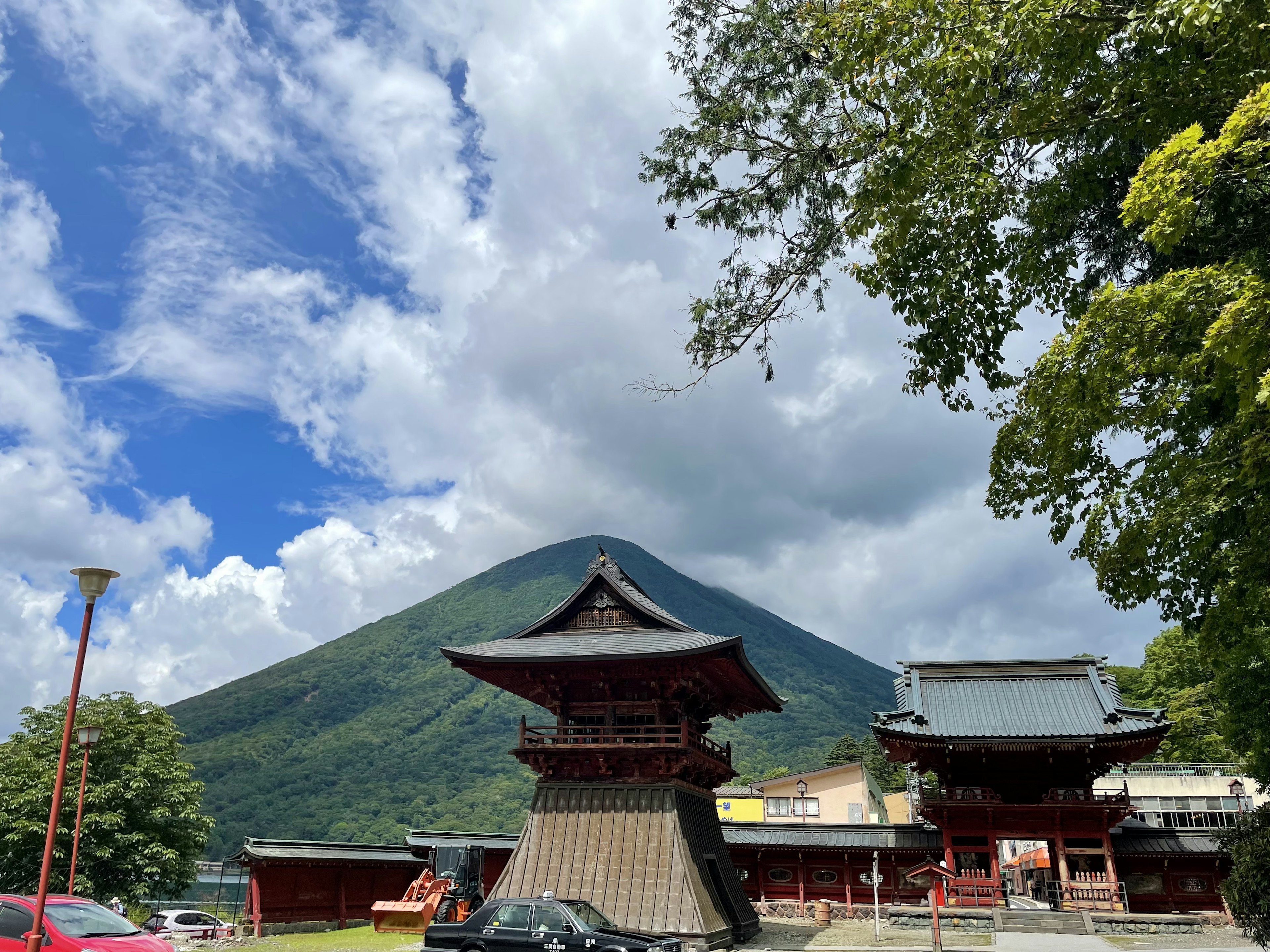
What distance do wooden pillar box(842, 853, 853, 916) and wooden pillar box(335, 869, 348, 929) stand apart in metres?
19.2

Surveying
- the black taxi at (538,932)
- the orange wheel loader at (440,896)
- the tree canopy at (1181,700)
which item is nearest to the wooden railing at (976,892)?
the orange wheel loader at (440,896)

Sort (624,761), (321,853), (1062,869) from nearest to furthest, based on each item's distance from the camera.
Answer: (624,761) → (1062,869) → (321,853)

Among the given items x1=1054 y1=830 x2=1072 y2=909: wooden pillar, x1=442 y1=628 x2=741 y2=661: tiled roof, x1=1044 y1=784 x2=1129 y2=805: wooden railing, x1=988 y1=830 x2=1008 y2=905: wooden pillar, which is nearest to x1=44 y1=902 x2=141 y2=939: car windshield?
x1=442 y1=628 x2=741 y2=661: tiled roof

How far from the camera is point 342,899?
33.0m

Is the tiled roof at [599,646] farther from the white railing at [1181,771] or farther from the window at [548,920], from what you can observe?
the white railing at [1181,771]

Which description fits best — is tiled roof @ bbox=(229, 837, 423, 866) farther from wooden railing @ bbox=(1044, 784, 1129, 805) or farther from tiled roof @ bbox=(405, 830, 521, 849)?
wooden railing @ bbox=(1044, 784, 1129, 805)

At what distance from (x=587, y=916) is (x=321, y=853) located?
20831 millimetres

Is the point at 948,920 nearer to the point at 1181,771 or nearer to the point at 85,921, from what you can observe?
the point at 85,921

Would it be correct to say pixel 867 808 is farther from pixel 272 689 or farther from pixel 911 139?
pixel 272 689

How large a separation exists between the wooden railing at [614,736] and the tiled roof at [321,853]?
12.4 meters

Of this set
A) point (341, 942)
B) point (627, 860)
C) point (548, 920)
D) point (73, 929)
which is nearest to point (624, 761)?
point (627, 860)

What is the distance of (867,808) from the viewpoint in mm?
52594

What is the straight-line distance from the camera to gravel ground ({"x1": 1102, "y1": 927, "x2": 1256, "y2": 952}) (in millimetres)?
21234

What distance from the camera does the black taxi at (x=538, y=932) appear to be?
1493 centimetres
